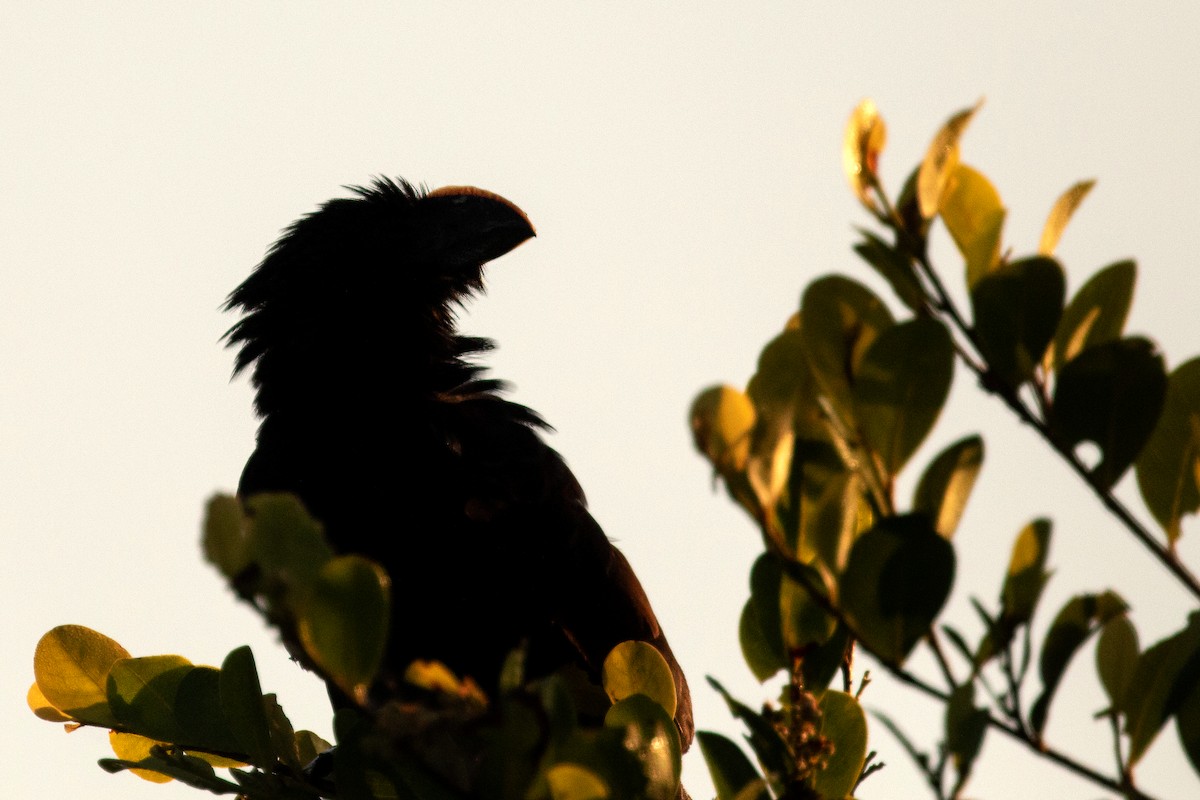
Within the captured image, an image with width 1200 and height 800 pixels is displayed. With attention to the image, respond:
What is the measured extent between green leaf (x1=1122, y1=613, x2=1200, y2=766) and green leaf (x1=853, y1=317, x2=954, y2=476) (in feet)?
1.35

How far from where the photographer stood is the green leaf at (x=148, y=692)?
247cm

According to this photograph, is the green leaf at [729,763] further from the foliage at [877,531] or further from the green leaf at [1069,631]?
the green leaf at [1069,631]

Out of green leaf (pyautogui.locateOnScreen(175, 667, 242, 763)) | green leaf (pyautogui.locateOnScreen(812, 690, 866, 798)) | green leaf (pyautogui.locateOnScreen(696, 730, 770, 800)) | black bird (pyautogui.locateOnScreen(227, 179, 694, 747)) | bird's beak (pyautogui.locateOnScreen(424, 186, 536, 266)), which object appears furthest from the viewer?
bird's beak (pyautogui.locateOnScreen(424, 186, 536, 266))

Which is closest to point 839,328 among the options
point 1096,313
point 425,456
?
point 1096,313

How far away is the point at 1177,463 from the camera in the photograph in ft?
5.42

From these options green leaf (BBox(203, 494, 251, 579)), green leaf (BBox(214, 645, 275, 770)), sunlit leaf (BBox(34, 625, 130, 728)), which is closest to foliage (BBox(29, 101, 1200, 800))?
green leaf (BBox(203, 494, 251, 579))

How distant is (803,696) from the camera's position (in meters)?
1.76

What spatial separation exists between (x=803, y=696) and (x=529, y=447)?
234 centimetres

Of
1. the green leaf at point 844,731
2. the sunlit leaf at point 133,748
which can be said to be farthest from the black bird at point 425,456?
the green leaf at point 844,731

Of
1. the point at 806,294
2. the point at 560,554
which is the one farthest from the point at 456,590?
the point at 806,294

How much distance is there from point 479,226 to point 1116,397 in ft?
12.0

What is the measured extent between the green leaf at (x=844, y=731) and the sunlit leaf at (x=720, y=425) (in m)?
0.81

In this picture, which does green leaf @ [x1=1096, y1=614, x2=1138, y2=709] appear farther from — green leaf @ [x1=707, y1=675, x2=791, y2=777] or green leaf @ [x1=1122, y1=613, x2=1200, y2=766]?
green leaf @ [x1=707, y1=675, x2=791, y2=777]

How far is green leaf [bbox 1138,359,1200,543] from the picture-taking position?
1642 mm
